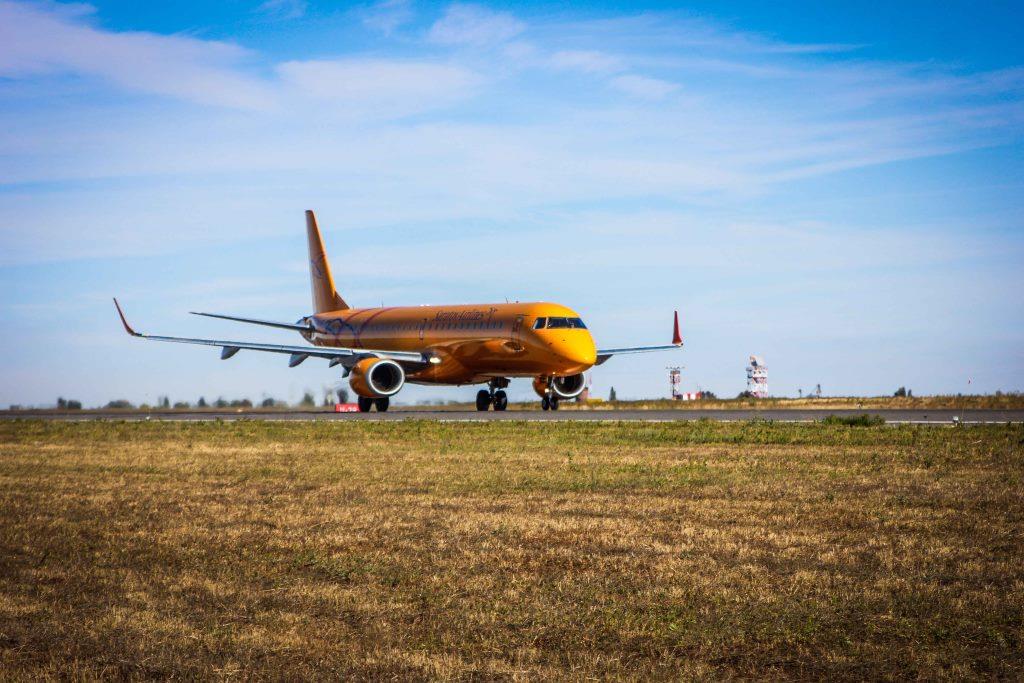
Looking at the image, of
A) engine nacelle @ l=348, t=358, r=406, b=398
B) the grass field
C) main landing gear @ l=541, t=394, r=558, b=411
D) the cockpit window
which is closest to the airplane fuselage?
the cockpit window

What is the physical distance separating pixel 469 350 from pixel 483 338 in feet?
3.27

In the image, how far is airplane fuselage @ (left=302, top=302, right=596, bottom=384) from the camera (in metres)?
43.3

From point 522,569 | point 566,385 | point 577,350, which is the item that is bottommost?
point 522,569

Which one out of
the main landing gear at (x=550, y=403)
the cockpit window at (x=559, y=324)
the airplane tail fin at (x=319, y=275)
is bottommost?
the main landing gear at (x=550, y=403)

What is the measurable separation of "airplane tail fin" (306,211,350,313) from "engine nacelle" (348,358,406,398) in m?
16.4

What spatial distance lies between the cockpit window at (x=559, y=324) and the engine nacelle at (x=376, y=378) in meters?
6.13

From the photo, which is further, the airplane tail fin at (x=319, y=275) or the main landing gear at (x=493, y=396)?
the airplane tail fin at (x=319, y=275)

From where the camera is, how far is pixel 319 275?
Answer: 63.8 meters

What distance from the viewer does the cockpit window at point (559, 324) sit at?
4341 centimetres

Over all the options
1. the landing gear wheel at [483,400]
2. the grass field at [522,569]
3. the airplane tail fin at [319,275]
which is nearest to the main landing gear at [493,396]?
the landing gear wheel at [483,400]

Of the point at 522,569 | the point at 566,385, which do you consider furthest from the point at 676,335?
the point at 522,569

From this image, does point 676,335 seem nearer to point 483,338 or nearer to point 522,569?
point 483,338

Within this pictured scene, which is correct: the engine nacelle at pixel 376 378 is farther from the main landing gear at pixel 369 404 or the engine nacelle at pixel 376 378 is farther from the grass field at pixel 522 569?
the grass field at pixel 522 569

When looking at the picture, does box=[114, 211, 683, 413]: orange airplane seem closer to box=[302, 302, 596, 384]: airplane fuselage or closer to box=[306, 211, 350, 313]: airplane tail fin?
box=[302, 302, 596, 384]: airplane fuselage
